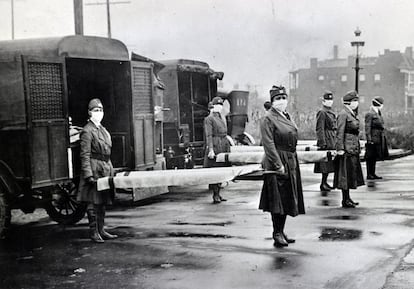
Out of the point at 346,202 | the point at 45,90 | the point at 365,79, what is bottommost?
the point at 346,202

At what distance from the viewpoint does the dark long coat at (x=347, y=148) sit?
33.0ft

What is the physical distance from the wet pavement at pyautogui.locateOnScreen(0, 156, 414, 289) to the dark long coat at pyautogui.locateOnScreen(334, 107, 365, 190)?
0.50 metres

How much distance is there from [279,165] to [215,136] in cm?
436

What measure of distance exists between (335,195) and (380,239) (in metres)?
4.22

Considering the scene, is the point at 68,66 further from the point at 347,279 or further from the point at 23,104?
the point at 347,279

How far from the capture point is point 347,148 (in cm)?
1010

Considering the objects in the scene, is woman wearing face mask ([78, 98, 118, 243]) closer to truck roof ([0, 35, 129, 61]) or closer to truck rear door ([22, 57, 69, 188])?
truck rear door ([22, 57, 69, 188])

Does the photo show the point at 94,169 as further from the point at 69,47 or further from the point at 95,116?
the point at 69,47

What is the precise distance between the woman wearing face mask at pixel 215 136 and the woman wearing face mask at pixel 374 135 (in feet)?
14.9

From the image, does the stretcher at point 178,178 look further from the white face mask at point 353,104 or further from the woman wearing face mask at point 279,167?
the white face mask at point 353,104

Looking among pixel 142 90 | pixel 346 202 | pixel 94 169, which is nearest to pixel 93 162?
pixel 94 169

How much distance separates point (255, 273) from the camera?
6.15 m

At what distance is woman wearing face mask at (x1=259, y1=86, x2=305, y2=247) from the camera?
23.9 feet

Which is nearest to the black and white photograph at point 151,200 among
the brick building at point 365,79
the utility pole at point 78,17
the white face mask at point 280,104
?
the white face mask at point 280,104
